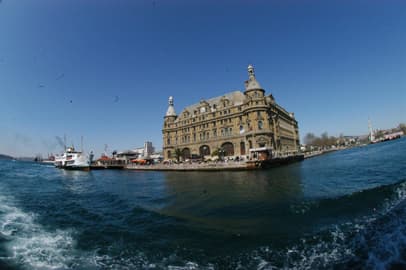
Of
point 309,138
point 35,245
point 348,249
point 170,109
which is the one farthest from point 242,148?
point 309,138

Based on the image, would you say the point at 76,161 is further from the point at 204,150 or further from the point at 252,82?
the point at 252,82

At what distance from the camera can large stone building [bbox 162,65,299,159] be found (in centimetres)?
5000

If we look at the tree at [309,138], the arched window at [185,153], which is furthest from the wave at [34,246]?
the tree at [309,138]

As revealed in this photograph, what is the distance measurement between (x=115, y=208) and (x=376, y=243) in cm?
1366

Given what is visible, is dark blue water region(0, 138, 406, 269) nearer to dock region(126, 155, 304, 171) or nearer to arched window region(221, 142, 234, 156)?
dock region(126, 155, 304, 171)

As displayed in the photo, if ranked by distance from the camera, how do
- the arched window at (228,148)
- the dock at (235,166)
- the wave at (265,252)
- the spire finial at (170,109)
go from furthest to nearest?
the spire finial at (170,109)
the arched window at (228,148)
the dock at (235,166)
the wave at (265,252)

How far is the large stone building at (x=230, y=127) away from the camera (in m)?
50.0

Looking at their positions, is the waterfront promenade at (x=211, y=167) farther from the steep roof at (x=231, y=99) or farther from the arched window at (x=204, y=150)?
the steep roof at (x=231, y=99)

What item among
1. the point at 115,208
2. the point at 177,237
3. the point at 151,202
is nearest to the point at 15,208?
the point at 115,208

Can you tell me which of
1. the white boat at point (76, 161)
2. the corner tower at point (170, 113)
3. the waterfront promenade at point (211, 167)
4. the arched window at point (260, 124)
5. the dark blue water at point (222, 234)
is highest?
the corner tower at point (170, 113)

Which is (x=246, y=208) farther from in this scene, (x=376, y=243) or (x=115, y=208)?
(x=115, y=208)

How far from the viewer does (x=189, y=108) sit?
242 feet

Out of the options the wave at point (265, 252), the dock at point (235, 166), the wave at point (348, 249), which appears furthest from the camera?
the dock at point (235, 166)

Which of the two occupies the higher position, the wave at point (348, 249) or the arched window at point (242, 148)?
the arched window at point (242, 148)
